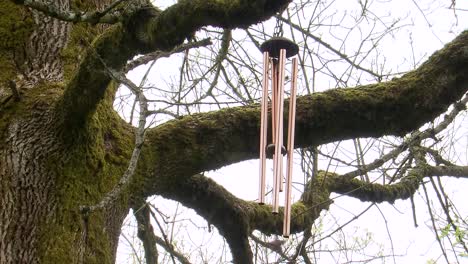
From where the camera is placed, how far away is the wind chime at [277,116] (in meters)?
2.18

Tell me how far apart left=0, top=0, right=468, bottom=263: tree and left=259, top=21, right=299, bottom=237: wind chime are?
17 cm

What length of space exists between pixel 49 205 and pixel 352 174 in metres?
1.93

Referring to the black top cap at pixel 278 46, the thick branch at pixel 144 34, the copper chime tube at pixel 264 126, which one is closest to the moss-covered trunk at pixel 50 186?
the thick branch at pixel 144 34

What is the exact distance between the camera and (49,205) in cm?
208

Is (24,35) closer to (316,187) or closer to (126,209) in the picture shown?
(126,209)

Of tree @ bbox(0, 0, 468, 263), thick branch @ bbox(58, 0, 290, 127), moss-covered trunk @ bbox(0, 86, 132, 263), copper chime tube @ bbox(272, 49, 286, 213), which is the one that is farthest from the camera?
copper chime tube @ bbox(272, 49, 286, 213)

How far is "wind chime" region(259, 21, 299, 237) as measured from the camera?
2.18 metres

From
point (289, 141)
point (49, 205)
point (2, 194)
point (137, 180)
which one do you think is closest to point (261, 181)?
point (289, 141)

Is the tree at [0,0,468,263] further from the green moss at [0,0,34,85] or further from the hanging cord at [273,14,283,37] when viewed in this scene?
the hanging cord at [273,14,283,37]

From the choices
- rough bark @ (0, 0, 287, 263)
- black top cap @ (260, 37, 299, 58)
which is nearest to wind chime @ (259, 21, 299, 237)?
black top cap @ (260, 37, 299, 58)

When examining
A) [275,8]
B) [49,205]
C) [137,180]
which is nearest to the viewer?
[275,8]

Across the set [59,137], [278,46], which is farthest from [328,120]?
[59,137]

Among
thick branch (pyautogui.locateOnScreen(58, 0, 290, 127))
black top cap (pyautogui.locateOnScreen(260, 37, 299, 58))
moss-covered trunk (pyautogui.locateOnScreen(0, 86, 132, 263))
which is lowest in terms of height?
moss-covered trunk (pyautogui.locateOnScreen(0, 86, 132, 263))

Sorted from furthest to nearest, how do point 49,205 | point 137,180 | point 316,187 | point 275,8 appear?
point 316,187, point 137,180, point 49,205, point 275,8
